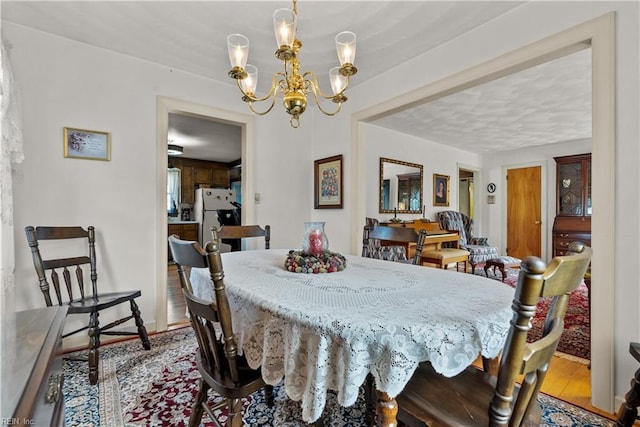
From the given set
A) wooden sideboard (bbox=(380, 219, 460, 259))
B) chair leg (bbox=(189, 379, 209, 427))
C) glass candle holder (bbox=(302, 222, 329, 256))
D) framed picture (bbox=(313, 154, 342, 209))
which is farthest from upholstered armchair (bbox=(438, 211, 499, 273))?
chair leg (bbox=(189, 379, 209, 427))

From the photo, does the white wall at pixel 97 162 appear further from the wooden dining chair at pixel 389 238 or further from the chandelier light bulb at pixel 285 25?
the wooden dining chair at pixel 389 238

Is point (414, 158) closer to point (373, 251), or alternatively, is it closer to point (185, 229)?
point (373, 251)

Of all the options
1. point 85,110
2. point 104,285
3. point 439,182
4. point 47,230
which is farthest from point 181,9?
point 439,182

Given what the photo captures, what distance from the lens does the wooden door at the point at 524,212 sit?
5.77 m

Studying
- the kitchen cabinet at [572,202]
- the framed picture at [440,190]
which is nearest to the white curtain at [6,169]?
the framed picture at [440,190]

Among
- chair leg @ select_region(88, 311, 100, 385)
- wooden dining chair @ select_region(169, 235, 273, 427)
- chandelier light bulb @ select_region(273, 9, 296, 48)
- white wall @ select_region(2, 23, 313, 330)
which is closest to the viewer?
wooden dining chair @ select_region(169, 235, 273, 427)

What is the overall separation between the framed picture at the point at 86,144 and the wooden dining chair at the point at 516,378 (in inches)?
109

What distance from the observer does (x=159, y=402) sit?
5.31 feet

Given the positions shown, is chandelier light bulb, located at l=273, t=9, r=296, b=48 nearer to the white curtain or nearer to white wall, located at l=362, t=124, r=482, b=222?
the white curtain

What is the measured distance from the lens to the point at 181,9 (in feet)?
6.40

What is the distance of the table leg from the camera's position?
0.86 meters

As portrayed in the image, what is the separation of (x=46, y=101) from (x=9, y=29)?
506 mm

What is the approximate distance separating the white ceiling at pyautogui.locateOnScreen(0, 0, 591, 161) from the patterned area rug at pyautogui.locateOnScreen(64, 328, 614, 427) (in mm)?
2377

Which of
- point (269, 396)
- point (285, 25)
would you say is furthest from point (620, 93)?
point (269, 396)
